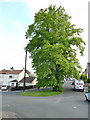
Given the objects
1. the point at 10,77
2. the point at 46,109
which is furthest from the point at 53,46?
the point at 10,77

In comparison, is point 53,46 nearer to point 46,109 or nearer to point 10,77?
point 46,109

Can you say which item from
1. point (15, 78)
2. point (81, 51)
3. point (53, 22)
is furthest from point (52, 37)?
point (15, 78)

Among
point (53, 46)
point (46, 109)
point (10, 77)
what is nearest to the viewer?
point (46, 109)

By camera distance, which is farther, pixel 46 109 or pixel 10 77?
pixel 10 77

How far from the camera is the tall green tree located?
21.8m

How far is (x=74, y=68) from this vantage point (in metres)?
24.2

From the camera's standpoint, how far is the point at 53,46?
21406mm

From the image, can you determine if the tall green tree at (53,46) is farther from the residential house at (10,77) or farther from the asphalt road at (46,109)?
the residential house at (10,77)

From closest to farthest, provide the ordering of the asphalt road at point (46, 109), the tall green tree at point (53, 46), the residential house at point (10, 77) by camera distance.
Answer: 1. the asphalt road at point (46, 109)
2. the tall green tree at point (53, 46)
3. the residential house at point (10, 77)

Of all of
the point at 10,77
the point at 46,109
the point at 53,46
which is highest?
the point at 53,46

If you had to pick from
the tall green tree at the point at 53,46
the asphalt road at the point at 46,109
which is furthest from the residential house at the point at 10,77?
the asphalt road at the point at 46,109

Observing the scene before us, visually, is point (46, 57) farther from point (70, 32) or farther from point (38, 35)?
point (70, 32)

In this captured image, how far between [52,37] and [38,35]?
3.54 metres

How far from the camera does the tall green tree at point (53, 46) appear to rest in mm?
21781
